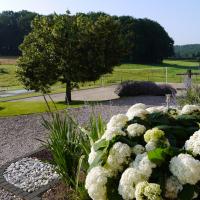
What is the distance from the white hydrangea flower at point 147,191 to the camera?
287 centimetres

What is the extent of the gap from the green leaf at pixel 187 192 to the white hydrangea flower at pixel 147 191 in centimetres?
18

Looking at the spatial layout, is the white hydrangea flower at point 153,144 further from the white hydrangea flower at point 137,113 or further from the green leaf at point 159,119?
the white hydrangea flower at point 137,113

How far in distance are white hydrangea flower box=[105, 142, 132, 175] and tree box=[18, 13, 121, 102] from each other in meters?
11.7

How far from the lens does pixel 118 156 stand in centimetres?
327

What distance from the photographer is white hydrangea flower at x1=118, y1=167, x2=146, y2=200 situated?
304 cm

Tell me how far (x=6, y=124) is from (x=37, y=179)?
5.62 m

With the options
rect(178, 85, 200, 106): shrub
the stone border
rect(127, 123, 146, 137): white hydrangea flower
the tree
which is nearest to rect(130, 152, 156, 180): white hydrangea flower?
rect(127, 123, 146, 137): white hydrangea flower

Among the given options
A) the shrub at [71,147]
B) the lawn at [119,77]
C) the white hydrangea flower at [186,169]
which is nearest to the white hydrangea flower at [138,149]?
the white hydrangea flower at [186,169]

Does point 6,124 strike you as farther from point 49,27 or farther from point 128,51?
point 128,51

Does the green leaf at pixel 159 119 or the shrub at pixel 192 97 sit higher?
the green leaf at pixel 159 119

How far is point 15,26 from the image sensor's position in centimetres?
8456

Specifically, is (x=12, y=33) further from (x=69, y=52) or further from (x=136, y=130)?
(x=136, y=130)

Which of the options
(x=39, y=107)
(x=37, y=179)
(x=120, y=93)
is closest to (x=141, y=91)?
(x=120, y=93)

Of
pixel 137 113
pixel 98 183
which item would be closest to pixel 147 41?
pixel 137 113
